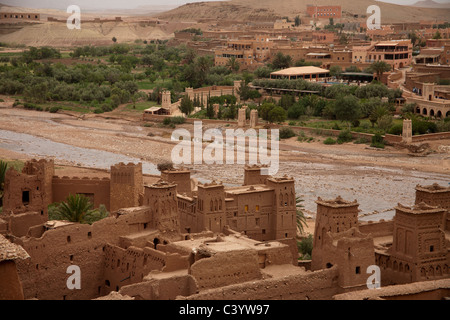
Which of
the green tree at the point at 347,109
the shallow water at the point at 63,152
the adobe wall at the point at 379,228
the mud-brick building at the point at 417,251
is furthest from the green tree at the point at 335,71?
the mud-brick building at the point at 417,251

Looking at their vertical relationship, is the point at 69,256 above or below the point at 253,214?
below

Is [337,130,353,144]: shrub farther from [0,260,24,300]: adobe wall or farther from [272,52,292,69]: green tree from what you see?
[0,260,24,300]: adobe wall

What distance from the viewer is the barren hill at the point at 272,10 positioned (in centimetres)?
15562

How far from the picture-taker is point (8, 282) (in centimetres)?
1463

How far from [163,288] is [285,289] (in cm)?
293

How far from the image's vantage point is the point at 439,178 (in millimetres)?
45438

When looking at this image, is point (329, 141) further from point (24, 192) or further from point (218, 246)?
point (218, 246)

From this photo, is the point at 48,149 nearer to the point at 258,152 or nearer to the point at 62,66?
the point at 258,152

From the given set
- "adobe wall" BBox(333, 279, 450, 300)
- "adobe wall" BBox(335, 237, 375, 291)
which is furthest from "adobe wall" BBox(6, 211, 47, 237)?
"adobe wall" BBox(333, 279, 450, 300)

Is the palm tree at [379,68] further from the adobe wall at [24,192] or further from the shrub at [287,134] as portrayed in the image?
the adobe wall at [24,192]

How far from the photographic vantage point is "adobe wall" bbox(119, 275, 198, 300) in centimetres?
1891

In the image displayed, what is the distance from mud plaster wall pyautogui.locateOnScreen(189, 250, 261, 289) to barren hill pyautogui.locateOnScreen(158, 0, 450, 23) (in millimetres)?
130653

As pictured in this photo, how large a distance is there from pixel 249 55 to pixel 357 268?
73.8m

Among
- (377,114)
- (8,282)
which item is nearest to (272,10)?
(377,114)
